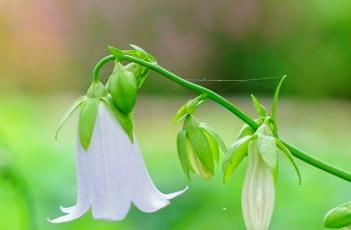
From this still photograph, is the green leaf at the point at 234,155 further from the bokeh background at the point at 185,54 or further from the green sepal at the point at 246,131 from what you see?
the bokeh background at the point at 185,54

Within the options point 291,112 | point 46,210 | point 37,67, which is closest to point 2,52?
point 37,67

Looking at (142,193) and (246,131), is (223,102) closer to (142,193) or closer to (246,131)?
(246,131)

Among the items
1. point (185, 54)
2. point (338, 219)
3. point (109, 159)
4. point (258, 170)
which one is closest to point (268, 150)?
point (258, 170)

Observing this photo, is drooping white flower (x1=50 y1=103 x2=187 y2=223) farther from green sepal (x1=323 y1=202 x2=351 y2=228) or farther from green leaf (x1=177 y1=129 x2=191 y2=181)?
green sepal (x1=323 y1=202 x2=351 y2=228)

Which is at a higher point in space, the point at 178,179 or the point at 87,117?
the point at 87,117

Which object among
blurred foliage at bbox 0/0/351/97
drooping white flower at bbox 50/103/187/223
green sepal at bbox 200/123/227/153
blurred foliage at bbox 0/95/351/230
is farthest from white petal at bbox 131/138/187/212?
blurred foliage at bbox 0/0/351/97

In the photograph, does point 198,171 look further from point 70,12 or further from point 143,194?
point 70,12
